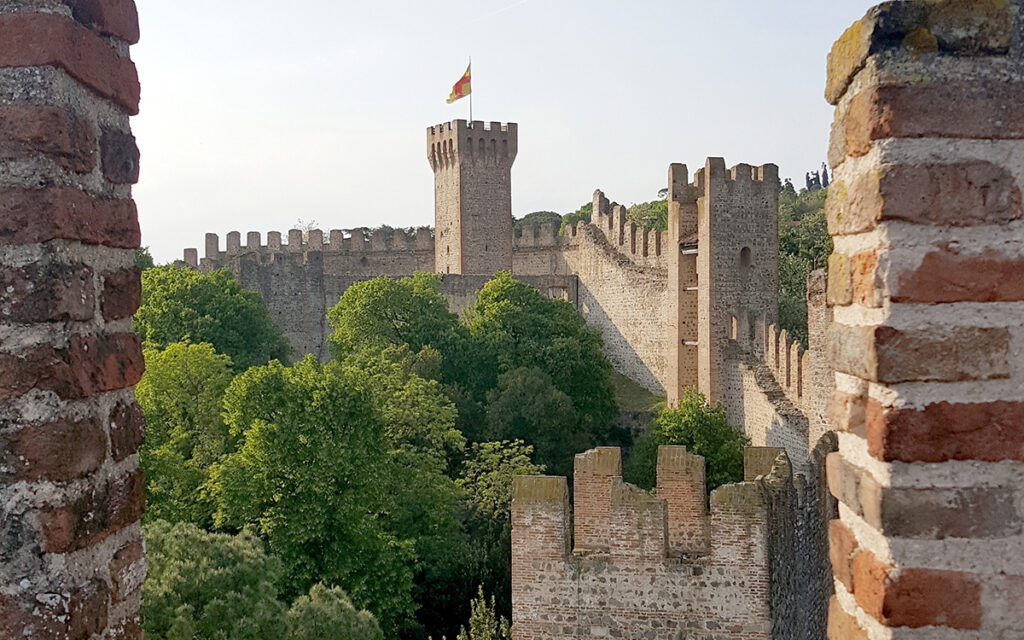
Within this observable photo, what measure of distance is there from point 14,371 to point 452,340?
100ft

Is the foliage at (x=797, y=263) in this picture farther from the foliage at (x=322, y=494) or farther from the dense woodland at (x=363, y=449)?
the foliage at (x=322, y=494)

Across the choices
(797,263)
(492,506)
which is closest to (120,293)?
(492,506)

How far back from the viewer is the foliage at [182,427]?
68.0 feet

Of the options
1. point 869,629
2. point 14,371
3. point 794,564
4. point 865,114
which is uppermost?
point 865,114

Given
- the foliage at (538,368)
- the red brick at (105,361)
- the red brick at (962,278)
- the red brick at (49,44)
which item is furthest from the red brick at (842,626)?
the foliage at (538,368)

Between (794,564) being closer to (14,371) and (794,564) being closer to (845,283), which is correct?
(845,283)

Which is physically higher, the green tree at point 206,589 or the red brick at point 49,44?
the red brick at point 49,44

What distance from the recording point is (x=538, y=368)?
32.4m

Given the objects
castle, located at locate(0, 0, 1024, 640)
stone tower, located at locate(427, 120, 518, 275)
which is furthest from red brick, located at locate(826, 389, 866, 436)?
stone tower, located at locate(427, 120, 518, 275)

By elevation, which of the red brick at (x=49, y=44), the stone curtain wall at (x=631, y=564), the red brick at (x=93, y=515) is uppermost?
the red brick at (x=49, y=44)

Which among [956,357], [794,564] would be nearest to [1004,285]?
[956,357]

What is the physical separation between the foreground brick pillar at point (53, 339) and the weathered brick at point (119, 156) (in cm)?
6

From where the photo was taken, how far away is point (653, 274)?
35031 millimetres

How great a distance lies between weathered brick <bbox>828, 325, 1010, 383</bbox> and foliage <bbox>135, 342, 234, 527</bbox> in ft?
61.8
